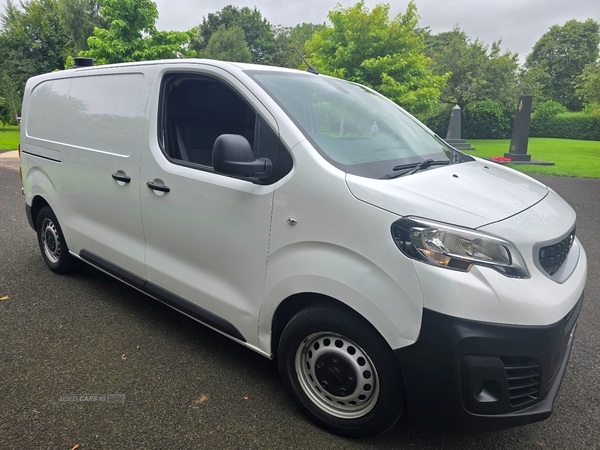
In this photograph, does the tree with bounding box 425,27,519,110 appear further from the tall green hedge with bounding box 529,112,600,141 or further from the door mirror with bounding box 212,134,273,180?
the door mirror with bounding box 212,134,273,180

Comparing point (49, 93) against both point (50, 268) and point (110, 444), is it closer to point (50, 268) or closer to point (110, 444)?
point (50, 268)

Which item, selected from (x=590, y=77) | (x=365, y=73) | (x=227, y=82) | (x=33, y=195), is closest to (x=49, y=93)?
(x=33, y=195)

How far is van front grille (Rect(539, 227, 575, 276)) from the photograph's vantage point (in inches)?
78.0

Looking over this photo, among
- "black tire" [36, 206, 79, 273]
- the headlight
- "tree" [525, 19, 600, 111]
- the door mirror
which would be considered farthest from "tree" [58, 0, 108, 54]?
"tree" [525, 19, 600, 111]

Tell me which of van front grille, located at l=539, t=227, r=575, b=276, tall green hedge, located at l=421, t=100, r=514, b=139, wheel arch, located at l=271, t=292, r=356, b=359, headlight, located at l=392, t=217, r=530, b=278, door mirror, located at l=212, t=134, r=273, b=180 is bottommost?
tall green hedge, located at l=421, t=100, r=514, b=139

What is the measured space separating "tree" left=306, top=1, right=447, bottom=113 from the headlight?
19.1 meters

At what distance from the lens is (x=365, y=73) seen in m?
20.8

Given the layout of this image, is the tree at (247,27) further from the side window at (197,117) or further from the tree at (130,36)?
the side window at (197,117)

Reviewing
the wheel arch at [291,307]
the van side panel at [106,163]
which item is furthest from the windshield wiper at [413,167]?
the van side panel at [106,163]

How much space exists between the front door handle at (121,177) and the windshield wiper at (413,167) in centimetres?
188

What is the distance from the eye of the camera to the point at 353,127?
267cm

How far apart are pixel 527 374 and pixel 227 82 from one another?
84.5 inches

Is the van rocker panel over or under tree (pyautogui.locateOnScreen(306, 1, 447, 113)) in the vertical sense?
under

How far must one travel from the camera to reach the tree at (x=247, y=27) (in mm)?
61375
